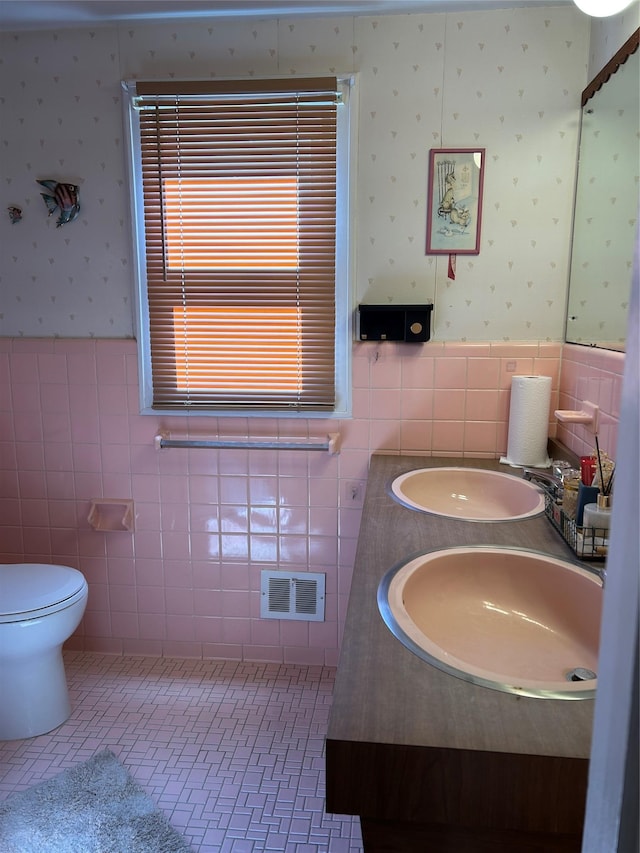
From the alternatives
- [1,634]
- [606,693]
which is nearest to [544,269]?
[606,693]

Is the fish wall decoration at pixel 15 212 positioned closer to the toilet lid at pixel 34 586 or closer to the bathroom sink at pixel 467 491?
the toilet lid at pixel 34 586

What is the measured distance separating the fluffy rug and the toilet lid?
1.66 feet

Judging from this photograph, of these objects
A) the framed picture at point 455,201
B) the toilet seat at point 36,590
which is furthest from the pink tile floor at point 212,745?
the framed picture at point 455,201

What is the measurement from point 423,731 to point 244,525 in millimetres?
1666

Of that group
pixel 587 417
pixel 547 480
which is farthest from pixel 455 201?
pixel 547 480

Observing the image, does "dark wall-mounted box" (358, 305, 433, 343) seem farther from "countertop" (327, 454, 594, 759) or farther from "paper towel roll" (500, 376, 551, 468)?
"countertop" (327, 454, 594, 759)

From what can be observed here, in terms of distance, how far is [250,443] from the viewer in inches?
90.8

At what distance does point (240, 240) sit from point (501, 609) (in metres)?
1.53

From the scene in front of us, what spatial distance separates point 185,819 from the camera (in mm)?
1716

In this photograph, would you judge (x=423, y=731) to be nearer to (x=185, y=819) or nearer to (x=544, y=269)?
(x=185, y=819)

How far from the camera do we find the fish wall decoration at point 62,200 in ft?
7.34

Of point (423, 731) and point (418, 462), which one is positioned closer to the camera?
point (423, 731)

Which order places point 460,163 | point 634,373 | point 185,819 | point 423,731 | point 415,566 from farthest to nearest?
point 460,163 → point 185,819 → point 415,566 → point 423,731 → point 634,373

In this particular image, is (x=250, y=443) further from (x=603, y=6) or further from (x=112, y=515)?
(x=603, y=6)
